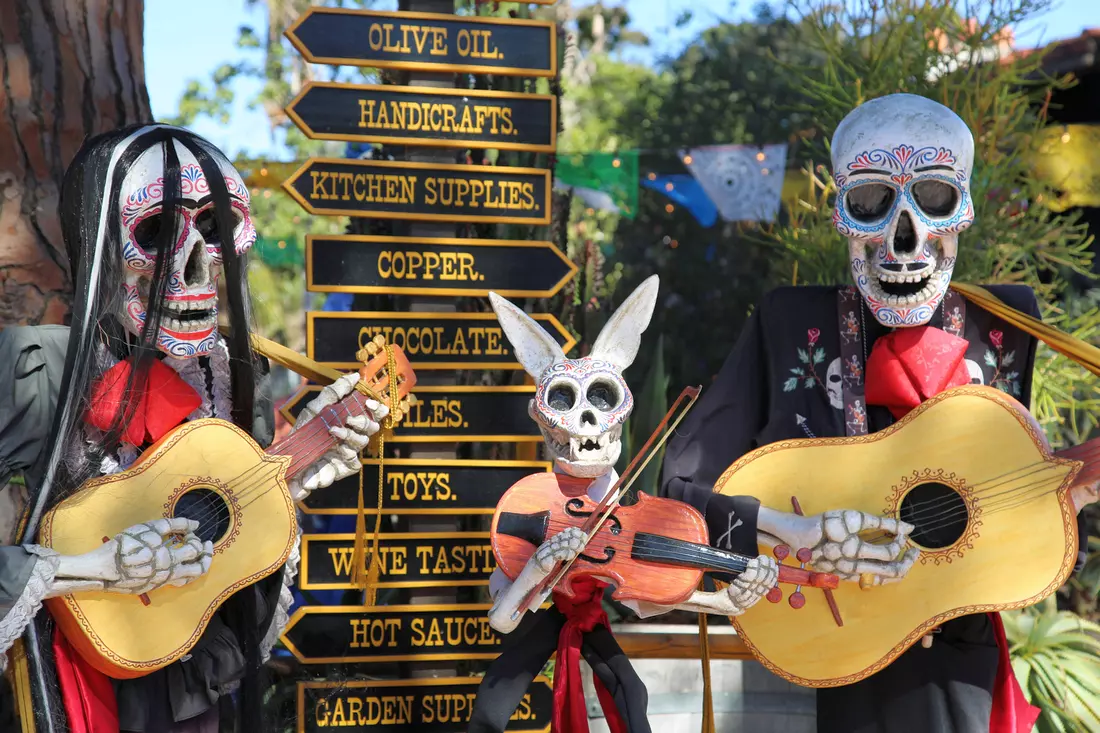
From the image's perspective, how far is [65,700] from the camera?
290 centimetres

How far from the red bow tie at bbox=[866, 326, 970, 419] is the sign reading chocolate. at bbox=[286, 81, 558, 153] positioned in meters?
1.40

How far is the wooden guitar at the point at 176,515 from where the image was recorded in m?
2.88

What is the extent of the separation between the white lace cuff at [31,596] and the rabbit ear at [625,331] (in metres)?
1.42

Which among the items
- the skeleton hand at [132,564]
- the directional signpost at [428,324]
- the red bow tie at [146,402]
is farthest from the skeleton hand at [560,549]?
the directional signpost at [428,324]

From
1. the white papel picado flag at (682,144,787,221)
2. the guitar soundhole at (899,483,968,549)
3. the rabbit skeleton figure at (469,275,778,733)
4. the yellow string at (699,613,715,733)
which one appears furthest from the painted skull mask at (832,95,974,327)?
the white papel picado flag at (682,144,787,221)

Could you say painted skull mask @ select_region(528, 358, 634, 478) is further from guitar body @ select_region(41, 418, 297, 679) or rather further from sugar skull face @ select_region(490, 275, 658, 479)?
guitar body @ select_region(41, 418, 297, 679)

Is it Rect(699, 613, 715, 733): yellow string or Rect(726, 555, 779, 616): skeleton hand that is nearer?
Rect(726, 555, 779, 616): skeleton hand

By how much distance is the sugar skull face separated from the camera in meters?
3.27

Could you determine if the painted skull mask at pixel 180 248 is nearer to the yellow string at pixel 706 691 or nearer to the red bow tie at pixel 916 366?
the yellow string at pixel 706 691

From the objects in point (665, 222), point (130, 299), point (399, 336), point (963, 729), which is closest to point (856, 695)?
point (963, 729)

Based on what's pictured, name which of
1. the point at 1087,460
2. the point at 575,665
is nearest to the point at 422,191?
the point at 575,665

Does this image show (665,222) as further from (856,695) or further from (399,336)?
(856,695)

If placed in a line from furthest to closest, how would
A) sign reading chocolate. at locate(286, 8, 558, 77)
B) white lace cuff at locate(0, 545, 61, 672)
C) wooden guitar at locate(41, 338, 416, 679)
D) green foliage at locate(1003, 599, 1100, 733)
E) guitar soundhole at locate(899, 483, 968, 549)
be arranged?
green foliage at locate(1003, 599, 1100, 733), sign reading chocolate. at locate(286, 8, 558, 77), guitar soundhole at locate(899, 483, 968, 549), wooden guitar at locate(41, 338, 416, 679), white lace cuff at locate(0, 545, 61, 672)

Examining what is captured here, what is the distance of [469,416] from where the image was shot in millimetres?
4156
